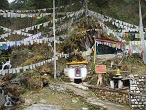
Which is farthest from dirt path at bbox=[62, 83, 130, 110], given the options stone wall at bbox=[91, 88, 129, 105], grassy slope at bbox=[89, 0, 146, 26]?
grassy slope at bbox=[89, 0, 146, 26]

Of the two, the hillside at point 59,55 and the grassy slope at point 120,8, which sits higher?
the grassy slope at point 120,8

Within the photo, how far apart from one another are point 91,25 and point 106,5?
1138 centimetres

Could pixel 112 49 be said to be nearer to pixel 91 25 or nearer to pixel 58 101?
pixel 91 25

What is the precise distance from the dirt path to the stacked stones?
903 millimetres

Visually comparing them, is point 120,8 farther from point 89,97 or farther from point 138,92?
point 89,97

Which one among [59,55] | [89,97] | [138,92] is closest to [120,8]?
[59,55]

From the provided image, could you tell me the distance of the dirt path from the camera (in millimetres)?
19663

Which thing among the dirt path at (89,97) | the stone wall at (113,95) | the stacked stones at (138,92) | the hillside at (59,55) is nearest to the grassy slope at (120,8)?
the hillside at (59,55)

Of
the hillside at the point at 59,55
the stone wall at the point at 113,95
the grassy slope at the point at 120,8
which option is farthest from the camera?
the grassy slope at the point at 120,8

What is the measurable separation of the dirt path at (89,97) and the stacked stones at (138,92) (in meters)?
0.90

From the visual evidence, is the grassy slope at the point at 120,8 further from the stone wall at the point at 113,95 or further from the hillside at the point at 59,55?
the stone wall at the point at 113,95

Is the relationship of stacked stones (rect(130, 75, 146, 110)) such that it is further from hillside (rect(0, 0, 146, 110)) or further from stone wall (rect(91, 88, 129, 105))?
hillside (rect(0, 0, 146, 110))

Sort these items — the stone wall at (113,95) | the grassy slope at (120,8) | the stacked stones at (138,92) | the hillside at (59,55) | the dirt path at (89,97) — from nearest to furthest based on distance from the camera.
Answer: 1. the dirt path at (89,97)
2. the stacked stones at (138,92)
3. the stone wall at (113,95)
4. the hillside at (59,55)
5. the grassy slope at (120,8)

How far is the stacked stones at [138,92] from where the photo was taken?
20688 mm
